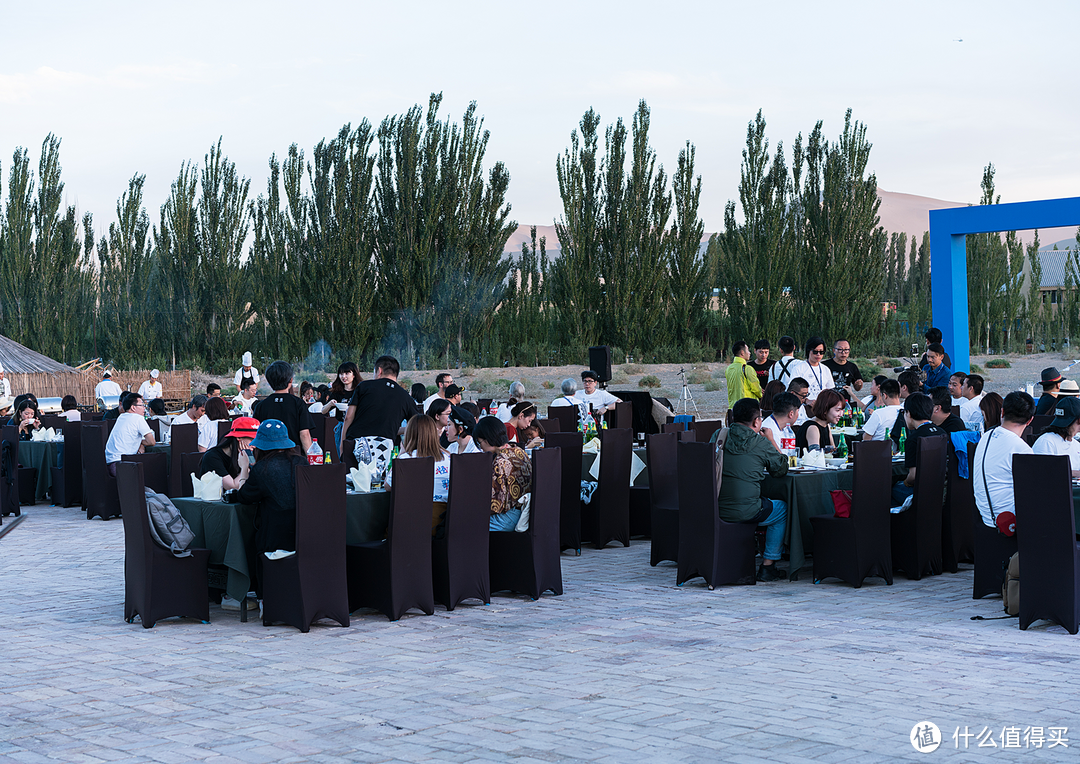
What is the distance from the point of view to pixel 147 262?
3478 centimetres

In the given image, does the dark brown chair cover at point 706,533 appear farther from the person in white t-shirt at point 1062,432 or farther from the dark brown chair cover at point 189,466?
the dark brown chair cover at point 189,466

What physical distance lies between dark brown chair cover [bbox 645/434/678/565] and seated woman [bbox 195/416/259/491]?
2.92 meters

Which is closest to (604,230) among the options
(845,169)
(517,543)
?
(845,169)

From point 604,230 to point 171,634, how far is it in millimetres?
26394

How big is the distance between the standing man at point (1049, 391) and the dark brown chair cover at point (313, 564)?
585cm

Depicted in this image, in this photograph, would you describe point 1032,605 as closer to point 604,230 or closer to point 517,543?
point 517,543

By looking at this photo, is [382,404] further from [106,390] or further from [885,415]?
[106,390]

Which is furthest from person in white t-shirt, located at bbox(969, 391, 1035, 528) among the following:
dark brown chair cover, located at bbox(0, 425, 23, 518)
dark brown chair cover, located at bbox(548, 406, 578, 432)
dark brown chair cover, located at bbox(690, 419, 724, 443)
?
dark brown chair cover, located at bbox(0, 425, 23, 518)

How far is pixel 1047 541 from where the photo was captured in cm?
559

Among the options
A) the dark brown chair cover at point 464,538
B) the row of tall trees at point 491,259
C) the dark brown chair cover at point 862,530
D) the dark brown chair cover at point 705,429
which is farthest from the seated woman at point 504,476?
the row of tall trees at point 491,259

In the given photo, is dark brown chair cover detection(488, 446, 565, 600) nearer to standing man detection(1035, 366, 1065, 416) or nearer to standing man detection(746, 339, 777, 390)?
standing man detection(1035, 366, 1065, 416)

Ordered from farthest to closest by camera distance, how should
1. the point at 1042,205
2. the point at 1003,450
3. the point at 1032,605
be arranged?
the point at 1042,205, the point at 1003,450, the point at 1032,605

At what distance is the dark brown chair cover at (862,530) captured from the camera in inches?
273

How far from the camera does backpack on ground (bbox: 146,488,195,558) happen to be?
6.09 m
